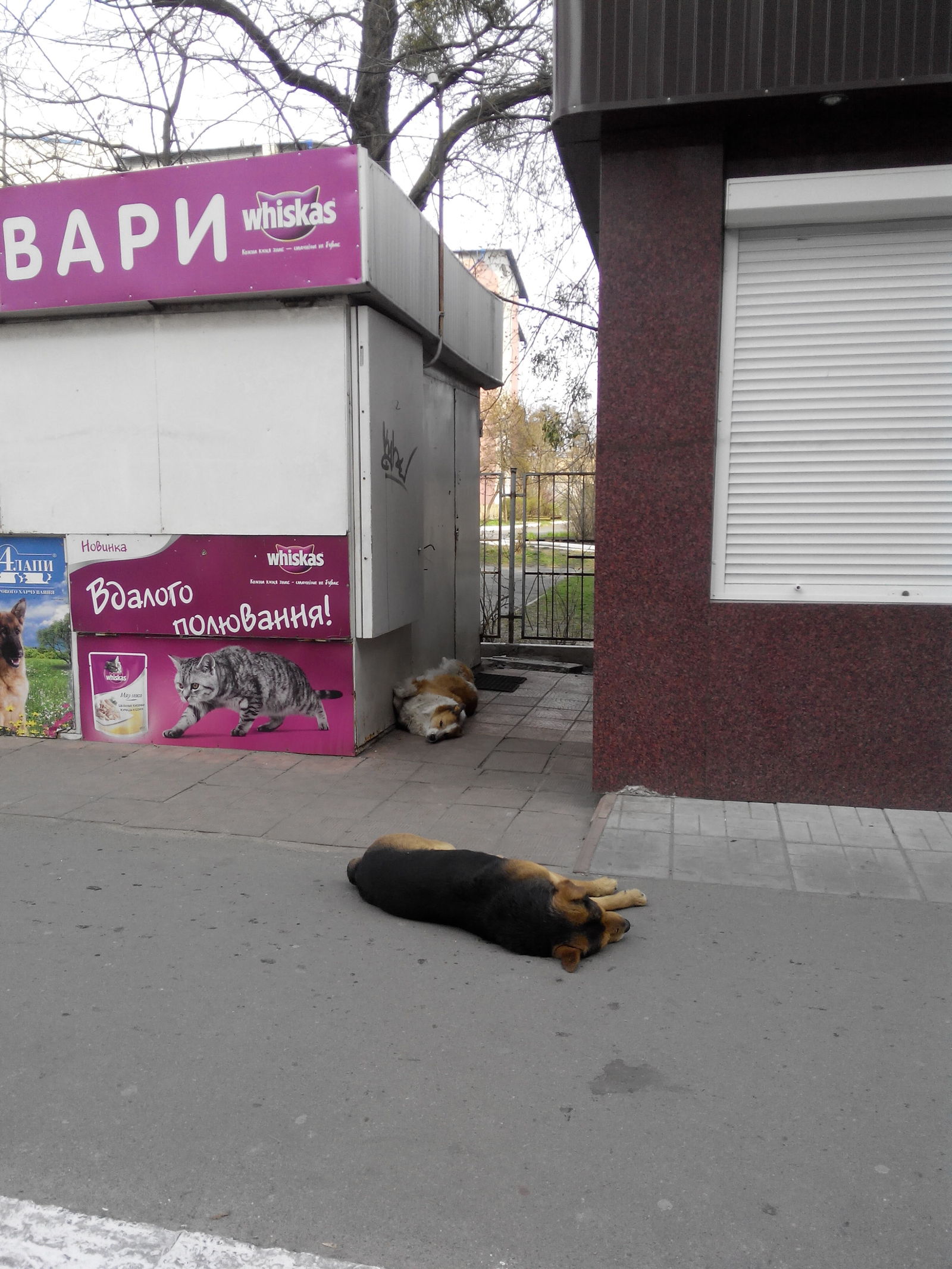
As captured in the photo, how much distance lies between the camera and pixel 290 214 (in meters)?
6.08

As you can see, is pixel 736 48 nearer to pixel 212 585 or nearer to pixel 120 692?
pixel 212 585

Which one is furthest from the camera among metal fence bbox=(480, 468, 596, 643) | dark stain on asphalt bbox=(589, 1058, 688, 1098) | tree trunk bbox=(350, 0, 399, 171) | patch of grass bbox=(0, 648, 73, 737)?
metal fence bbox=(480, 468, 596, 643)

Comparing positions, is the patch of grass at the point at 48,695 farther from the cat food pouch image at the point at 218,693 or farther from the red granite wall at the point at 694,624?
the red granite wall at the point at 694,624

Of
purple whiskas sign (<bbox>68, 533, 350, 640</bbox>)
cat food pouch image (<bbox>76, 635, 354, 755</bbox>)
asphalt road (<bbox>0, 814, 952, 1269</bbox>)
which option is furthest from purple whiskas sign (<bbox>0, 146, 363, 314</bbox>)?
asphalt road (<bbox>0, 814, 952, 1269</bbox>)

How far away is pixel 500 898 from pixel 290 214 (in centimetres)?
461

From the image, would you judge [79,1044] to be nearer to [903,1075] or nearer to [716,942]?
[716,942]

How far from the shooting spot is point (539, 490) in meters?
10.5

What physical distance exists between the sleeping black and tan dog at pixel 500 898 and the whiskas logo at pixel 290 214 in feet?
13.3

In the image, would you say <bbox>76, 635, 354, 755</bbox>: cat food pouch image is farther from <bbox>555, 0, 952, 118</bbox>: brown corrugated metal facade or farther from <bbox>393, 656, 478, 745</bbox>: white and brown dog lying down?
<bbox>555, 0, 952, 118</bbox>: brown corrugated metal facade

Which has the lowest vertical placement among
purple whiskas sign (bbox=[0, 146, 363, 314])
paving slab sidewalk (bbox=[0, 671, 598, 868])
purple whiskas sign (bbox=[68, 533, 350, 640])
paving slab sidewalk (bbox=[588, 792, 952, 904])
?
paving slab sidewalk (bbox=[0, 671, 598, 868])

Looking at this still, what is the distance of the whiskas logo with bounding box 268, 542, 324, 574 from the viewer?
6449 millimetres

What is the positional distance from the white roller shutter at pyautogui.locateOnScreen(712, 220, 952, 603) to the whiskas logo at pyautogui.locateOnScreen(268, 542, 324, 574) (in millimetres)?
2682

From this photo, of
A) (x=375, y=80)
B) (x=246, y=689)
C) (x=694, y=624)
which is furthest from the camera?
(x=375, y=80)

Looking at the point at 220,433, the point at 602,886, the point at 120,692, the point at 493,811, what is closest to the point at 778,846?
the point at 602,886
